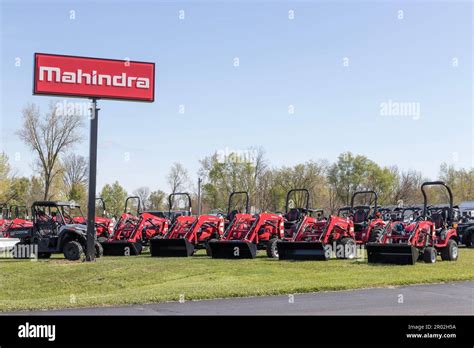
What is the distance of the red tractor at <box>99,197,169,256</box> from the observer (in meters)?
23.7

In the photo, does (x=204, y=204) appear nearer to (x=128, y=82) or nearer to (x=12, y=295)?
(x=128, y=82)

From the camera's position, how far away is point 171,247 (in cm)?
2209

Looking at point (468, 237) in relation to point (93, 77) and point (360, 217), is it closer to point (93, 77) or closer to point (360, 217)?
point (360, 217)

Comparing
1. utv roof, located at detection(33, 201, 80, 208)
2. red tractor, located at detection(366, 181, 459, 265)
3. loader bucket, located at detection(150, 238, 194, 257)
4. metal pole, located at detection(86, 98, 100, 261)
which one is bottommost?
loader bucket, located at detection(150, 238, 194, 257)

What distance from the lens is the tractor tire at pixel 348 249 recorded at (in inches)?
792

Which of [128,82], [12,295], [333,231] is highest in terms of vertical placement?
[128,82]

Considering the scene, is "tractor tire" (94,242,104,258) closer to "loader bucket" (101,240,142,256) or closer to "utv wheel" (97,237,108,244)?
"loader bucket" (101,240,142,256)

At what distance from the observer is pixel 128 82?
22938 millimetres

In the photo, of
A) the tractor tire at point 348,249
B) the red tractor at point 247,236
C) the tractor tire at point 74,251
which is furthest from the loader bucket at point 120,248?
the tractor tire at point 348,249

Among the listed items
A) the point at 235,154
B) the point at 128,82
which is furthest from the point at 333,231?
the point at 235,154

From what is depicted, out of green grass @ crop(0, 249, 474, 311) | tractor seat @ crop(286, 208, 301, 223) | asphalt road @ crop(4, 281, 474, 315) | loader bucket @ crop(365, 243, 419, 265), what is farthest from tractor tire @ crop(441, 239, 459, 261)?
asphalt road @ crop(4, 281, 474, 315)

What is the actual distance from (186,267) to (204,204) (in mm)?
47077

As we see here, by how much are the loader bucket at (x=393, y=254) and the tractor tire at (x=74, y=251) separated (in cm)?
993

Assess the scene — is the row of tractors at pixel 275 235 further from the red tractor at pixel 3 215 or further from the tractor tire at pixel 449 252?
the red tractor at pixel 3 215
